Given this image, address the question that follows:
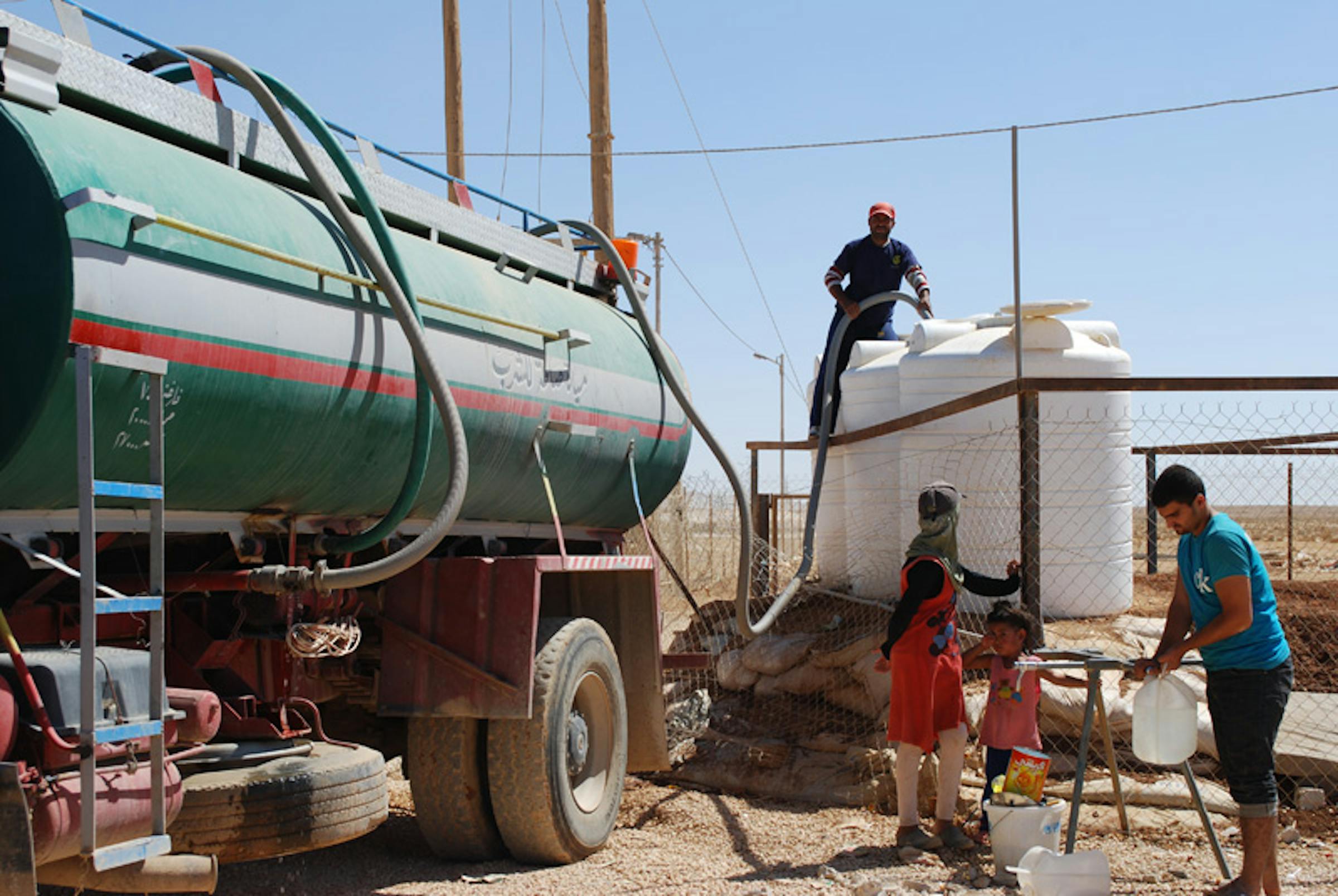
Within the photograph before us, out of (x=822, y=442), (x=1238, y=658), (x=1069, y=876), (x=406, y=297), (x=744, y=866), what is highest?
(x=406, y=297)

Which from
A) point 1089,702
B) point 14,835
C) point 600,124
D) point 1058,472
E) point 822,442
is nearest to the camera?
point 14,835

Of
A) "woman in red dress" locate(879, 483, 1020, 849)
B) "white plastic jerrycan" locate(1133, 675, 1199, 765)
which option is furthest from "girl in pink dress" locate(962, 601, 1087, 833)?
"white plastic jerrycan" locate(1133, 675, 1199, 765)

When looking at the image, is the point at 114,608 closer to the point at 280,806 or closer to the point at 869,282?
the point at 280,806

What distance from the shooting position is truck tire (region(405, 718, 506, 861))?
6387mm

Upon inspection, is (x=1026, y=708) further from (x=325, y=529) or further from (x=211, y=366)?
Answer: (x=211, y=366)

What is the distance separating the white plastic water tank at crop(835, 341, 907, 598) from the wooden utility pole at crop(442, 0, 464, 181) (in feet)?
18.4

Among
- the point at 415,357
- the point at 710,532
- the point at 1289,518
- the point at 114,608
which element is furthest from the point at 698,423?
the point at 710,532

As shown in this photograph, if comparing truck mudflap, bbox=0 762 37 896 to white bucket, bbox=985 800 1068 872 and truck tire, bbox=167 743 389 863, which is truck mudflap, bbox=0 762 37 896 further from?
white bucket, bbox=985 800 1068 872

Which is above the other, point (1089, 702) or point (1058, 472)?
point (1058, 472)

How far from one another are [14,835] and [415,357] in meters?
2.20

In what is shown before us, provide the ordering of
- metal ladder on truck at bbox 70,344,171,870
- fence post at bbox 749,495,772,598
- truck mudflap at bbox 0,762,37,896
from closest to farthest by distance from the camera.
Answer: truck mudflap at bbox 0,762,37,896 → metal ladder on truck at bbox 70,344,171,870 → fence post at bbox 749,495,772,598

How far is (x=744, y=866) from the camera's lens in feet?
21.5

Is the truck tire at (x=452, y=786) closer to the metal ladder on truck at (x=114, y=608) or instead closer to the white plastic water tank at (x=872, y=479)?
the metal ladder on truck at (x=114, y=608)

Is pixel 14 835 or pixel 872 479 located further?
pixel 872 479
